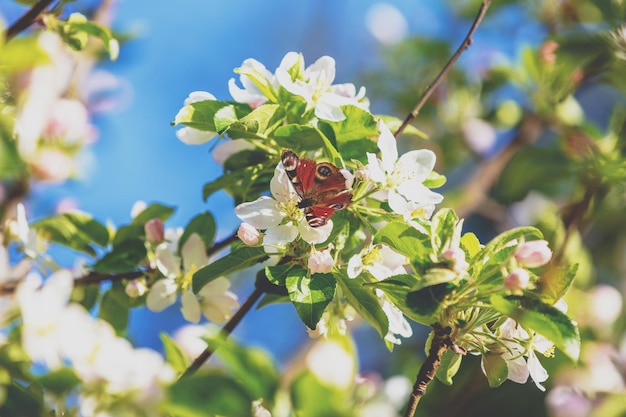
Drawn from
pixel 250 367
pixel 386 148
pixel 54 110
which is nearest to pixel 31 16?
pixel 54 110

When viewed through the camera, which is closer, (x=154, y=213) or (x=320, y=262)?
(x=320, y=262)

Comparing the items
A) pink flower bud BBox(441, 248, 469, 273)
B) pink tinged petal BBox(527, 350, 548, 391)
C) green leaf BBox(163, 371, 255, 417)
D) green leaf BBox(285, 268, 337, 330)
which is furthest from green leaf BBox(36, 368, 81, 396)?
pink tinged petal BBox(527, 350, 548, 391)

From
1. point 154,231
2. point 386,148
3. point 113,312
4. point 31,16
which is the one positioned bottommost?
point 113,312

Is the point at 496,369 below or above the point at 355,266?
below

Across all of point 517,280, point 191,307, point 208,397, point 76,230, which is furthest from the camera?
point 76,230

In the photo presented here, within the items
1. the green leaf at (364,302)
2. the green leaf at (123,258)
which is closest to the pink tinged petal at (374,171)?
the green leaf at (364,302)

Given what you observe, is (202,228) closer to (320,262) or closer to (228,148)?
(228,148)
